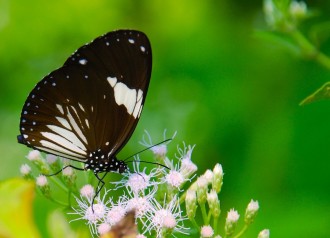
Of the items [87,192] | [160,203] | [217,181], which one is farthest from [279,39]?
[87,192]

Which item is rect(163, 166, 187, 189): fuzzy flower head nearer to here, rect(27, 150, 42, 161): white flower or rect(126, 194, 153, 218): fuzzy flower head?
rect(126, 194, 153, 218): fuzzy flower head

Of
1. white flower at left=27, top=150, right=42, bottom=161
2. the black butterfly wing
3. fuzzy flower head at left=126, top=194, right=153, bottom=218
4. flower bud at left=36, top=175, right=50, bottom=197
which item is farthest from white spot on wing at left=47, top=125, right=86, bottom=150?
fuzzy flower head at left=126, top=194, right=153, bottom=218

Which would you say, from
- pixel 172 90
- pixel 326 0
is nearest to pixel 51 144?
pixel 172 90

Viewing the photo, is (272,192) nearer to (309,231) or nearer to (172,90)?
(309,231)

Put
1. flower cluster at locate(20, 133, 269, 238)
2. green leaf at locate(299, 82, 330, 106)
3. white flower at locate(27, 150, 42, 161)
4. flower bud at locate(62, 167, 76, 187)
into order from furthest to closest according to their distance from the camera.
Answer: white flower at locate(27, 150, 42, 161) → flower bud at locate(62, 167, 76, 187) → flower cluster at locate(20, 133, 269, 238) → green leaf at locate(299, 82, 330, 106)

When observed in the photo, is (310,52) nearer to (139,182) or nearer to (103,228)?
(139,182)

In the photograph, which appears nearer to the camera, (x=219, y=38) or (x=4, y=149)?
(x=4, y=149)
